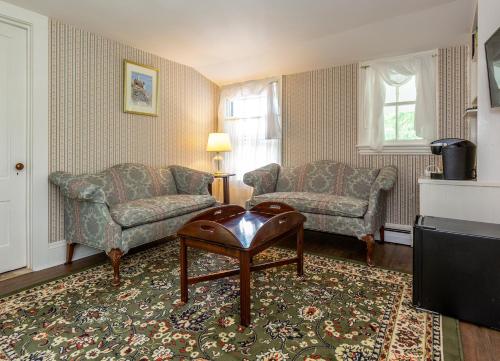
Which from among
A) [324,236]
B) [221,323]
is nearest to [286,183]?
[324,236]

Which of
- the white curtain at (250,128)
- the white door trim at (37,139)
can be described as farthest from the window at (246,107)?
the white door trim at (37,139)

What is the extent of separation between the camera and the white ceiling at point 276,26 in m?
2.60

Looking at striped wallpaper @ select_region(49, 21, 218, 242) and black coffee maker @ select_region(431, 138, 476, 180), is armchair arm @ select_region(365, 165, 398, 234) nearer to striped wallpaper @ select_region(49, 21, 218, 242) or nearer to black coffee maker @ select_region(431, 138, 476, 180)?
black coffee maker @ select_region(431, 138, 476, 180)

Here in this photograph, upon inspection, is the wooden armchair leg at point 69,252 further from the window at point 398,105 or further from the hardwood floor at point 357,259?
the window at point 398,105

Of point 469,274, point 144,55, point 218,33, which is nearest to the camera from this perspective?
point 469,274

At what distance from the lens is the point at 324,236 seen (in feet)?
11.9

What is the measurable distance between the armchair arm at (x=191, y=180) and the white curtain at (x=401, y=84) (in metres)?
2.01

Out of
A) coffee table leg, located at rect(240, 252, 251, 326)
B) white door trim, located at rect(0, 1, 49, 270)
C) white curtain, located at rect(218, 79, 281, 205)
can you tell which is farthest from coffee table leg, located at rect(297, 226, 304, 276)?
white door trim, located at rect(0, 1, 49, 270)

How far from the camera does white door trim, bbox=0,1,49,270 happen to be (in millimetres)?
2516

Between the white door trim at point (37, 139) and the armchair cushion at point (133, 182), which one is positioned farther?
the armchair cushion at point (133, 182)

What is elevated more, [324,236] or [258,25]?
[258,25]

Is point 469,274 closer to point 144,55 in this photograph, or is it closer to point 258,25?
point 258,25

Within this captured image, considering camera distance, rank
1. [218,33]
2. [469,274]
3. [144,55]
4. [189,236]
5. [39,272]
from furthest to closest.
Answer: [144,55] < [218,33] < [39,272] < [189,236] < [469,274]

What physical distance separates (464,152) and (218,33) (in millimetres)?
2566
